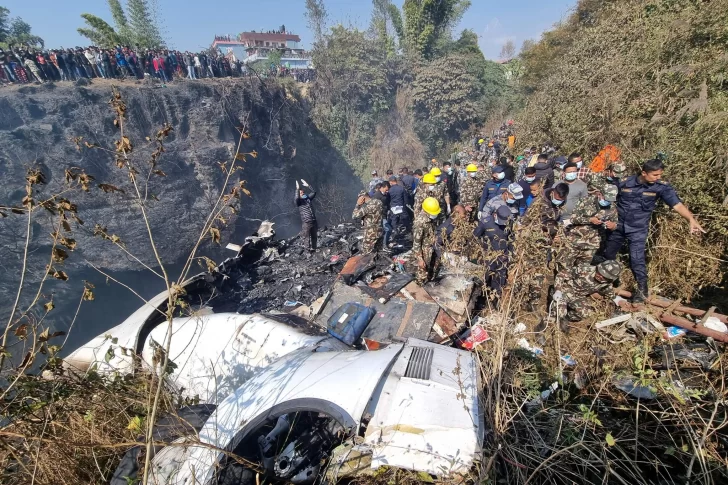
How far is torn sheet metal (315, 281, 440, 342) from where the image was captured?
4.09 m

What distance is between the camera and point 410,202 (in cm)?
830

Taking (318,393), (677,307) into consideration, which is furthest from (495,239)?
(318,393)

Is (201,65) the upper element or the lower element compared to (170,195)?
upper

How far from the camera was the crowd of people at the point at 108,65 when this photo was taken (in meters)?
12.6

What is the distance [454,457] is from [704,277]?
424cm

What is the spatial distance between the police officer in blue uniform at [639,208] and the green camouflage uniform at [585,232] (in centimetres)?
21

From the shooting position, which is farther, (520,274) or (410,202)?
(410,202)

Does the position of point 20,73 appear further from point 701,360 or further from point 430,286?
point 701,360

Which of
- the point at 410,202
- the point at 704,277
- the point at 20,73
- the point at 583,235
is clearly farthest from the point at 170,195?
the point at 704,277

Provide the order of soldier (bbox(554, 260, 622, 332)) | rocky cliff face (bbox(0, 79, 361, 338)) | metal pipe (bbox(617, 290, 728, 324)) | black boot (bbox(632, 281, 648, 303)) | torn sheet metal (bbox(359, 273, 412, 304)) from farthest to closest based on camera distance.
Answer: rocky cliff face (bbox(0, 79, 361, 338)), torn sheet metal (bbox(359, 273, 412, 304)), black boot (bbox(632, 281, 648, 303)), soldier (bbox(554, 260, 622, 332)), metal pipe (bbox(617, 290, 728, 324))

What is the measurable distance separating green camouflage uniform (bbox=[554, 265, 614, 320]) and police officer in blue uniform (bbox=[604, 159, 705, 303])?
1.28 ft

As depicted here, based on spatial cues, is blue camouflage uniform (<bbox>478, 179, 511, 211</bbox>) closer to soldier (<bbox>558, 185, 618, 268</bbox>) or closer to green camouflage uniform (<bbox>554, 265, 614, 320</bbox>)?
soldier (<bbox>558, 185, 618, 268</bbox>)

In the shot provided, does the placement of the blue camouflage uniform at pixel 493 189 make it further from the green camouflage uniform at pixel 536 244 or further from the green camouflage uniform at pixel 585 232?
the green camouflage uniform at pixel 585 232

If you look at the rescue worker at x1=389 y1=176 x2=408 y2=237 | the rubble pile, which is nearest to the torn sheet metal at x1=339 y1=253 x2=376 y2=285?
the rubble pile
